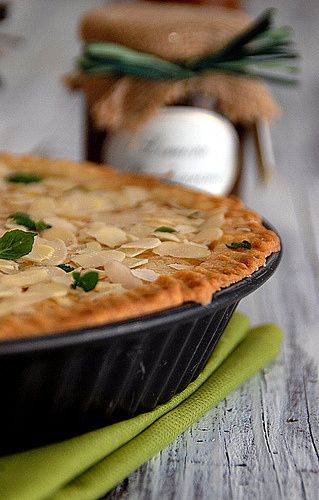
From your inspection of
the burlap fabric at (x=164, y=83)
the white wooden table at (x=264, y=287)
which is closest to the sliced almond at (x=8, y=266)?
the white wooden table at (x=264, y=287)

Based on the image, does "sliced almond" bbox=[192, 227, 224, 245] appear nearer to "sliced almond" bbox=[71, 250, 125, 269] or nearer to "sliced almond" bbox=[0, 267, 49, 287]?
"sliced almond" bbox=[71, 250, 125, 269]

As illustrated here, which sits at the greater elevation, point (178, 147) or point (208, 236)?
point (208, 236)

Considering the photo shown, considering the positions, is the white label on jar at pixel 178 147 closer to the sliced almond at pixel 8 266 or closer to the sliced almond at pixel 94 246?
the sliced almond at pixel 94 246

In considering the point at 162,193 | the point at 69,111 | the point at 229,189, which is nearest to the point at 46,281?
the point at 162,193

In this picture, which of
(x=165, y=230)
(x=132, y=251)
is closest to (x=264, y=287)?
(x=165, y=230)

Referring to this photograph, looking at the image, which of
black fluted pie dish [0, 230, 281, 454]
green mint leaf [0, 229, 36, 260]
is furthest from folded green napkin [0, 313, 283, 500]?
green mint leaf [0, 229, 36, 260]

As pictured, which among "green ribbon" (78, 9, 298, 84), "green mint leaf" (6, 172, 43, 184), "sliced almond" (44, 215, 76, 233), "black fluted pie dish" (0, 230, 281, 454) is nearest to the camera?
"black fluted pie dish" (0, 230, 281, 454)

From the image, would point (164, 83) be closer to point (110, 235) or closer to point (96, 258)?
point (110, 235)
